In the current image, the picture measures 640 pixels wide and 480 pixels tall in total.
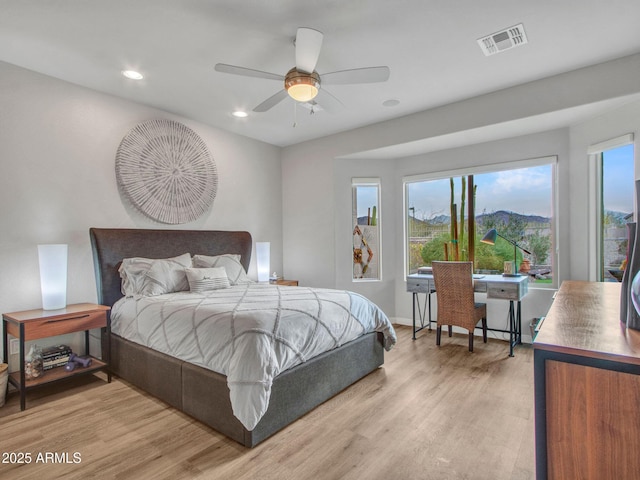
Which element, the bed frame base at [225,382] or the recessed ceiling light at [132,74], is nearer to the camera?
the bed frame base at [225,382]

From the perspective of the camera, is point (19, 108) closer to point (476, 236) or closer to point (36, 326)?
point (36, 326)

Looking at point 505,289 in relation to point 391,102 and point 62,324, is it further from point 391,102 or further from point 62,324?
point 62,324

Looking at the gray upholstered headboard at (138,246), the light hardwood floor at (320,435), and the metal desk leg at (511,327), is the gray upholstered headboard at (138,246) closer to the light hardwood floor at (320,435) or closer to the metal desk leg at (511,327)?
the light hardwood floor at (320,435)

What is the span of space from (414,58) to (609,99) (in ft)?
5.70

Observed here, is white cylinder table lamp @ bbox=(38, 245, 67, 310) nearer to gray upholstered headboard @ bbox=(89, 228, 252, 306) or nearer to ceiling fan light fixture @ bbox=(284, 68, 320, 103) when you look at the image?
gray upholstered headboard @ bbox=(89, 228, 252, 306)

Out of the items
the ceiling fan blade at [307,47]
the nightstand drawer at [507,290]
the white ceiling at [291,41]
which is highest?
the white ceiling at [291,41]

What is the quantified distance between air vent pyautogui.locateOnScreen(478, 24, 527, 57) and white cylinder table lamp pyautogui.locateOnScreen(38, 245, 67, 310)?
12.4ft

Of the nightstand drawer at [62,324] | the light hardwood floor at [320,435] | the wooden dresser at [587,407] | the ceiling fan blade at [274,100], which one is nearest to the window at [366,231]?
the light hardwood floor at [320,435]

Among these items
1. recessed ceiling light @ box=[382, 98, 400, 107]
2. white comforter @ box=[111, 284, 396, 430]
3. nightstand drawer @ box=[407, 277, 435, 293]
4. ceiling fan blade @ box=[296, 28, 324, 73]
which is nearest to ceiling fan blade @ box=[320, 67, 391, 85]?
ceiling fan blade @ box=[296, 28, 324, 73]

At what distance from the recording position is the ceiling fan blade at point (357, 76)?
2369mm

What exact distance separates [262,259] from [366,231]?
5.28 ft

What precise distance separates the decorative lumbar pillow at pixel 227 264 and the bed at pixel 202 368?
0.19 m

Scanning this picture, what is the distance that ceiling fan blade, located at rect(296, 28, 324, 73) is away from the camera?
207 cm

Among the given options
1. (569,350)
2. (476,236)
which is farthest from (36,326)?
(476,236)
